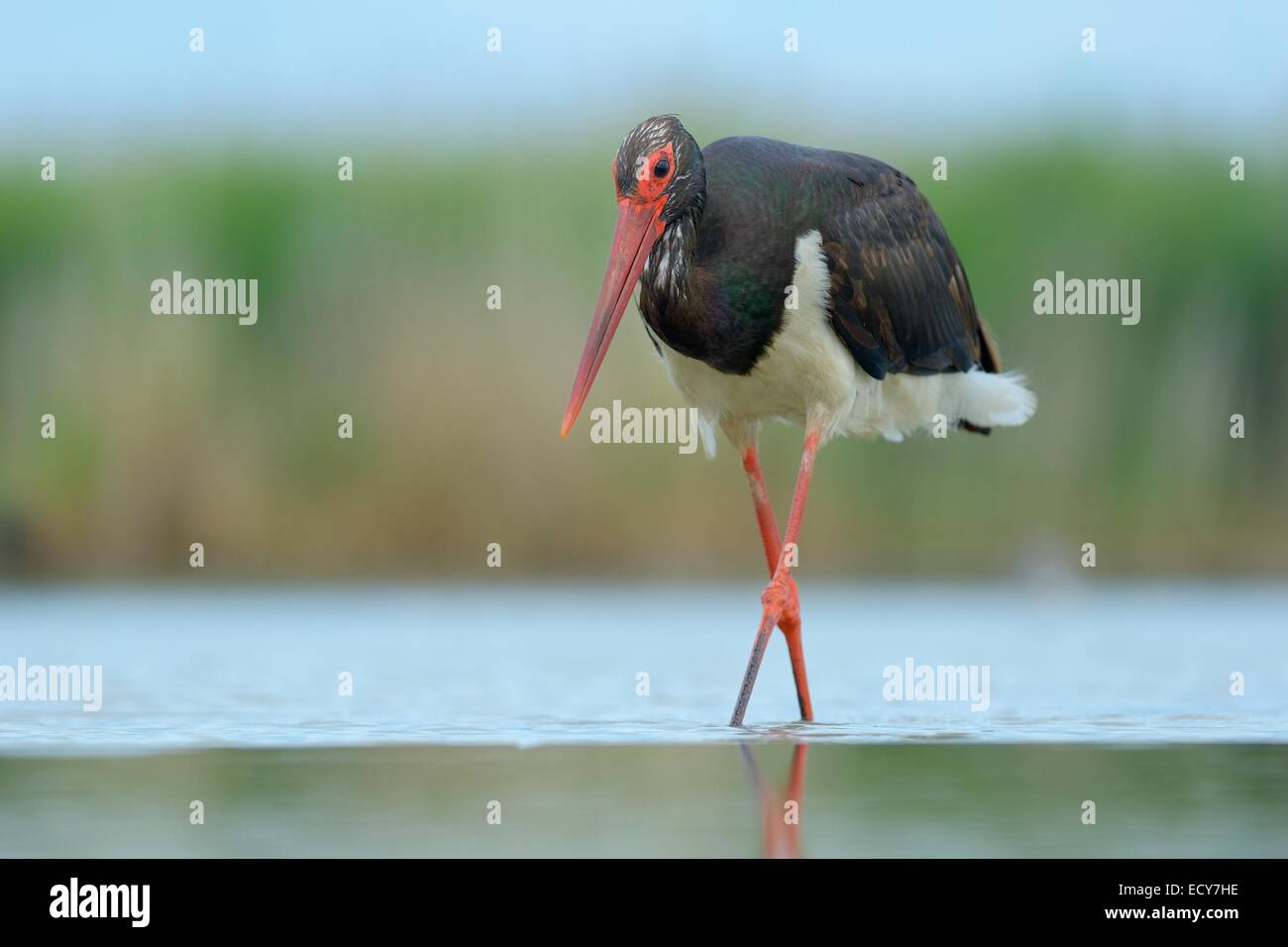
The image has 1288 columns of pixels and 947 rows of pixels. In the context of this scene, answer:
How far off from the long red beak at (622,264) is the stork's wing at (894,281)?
2.61 ft

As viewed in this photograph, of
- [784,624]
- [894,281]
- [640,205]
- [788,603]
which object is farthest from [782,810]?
[894,281]

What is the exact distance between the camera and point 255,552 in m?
14.2

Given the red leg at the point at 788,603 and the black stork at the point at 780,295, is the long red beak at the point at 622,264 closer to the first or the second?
the black stork at the point at 780,295

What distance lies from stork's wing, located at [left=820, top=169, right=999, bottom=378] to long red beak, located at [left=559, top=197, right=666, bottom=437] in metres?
0.80

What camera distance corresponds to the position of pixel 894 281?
29.1ft

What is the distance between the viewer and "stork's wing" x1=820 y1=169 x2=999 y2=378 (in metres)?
8.55

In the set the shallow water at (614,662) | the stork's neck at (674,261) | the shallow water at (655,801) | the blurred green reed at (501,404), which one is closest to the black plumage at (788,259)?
the stork's neck at (674,261)

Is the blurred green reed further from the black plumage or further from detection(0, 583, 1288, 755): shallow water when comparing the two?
the black plumage

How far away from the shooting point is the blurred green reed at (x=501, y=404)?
46.9ft

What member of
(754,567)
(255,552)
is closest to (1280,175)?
(754,567)

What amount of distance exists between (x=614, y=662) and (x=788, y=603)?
2.25m

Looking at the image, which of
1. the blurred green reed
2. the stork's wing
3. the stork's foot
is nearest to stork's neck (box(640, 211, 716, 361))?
the stork's wing

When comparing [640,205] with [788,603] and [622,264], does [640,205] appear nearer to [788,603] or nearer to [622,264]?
[622,264]
